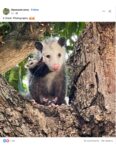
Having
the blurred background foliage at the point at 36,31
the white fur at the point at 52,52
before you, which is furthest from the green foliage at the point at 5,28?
the white fur at the point at 52,52

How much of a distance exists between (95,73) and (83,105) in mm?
95

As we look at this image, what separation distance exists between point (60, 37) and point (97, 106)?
216 millimetres

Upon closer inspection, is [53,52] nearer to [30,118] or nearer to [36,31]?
[36,31]

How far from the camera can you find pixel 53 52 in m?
1.16

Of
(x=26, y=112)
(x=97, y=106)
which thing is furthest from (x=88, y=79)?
(x=26, y=112)

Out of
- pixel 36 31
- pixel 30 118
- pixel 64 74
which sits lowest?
pixel 30 118
